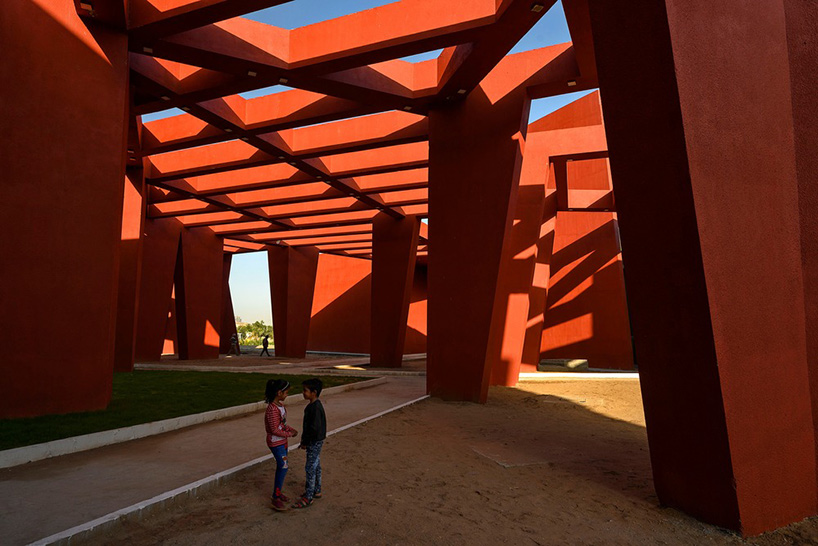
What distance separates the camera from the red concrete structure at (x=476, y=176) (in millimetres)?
4148

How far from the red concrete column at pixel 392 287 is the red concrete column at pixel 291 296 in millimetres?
7888

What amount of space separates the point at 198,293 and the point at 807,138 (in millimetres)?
24592

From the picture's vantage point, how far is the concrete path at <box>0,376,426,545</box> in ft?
12.7

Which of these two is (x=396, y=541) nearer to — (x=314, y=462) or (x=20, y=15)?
(x=314, y=462)

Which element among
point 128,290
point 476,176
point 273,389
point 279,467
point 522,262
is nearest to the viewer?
point 279,467

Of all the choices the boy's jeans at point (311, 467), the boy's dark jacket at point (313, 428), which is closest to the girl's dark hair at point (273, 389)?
the boy's dark jacket at point (313, 428)

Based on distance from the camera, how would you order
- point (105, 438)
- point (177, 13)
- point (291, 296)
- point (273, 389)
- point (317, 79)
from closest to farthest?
point (273, 389), point (105, 438), point (177, 13), point (317, 79), point (291, 296)

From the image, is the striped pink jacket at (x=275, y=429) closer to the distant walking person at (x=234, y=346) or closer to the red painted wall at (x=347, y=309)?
the red painted wall at (x=347, y=309)

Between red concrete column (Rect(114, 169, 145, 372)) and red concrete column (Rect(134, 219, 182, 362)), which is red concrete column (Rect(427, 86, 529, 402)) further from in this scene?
red concrete column (Rect(134, 219, 182, 362))

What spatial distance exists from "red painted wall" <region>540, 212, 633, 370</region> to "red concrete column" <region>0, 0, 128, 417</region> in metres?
19.2

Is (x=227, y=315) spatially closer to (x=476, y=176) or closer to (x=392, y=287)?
(x=392, y=287)

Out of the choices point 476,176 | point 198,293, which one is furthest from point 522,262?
point 198,293

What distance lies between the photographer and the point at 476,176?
11.1 meters

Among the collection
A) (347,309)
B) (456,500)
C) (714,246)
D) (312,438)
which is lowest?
(456,500)
